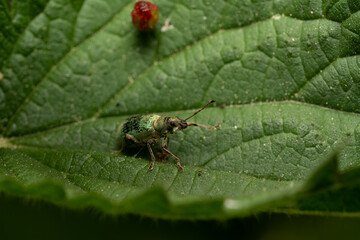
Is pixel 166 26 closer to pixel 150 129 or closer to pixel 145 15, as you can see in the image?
pixel 145 15

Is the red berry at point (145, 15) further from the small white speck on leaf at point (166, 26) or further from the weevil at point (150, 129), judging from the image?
the weevil at point (150, 129)

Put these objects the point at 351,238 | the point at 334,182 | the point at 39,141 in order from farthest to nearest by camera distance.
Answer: the point at 351,238 → the point at 39,141 → the point at 334,182

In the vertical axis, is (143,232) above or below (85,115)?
below

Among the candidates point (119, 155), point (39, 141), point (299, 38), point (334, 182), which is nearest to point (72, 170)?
point (119, 155)

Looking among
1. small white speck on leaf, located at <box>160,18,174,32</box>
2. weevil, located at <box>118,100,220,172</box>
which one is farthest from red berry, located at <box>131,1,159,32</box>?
weevil, located at <box>118,100,220,172</box>

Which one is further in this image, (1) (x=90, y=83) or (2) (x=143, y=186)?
(1) (x=90, y=83)

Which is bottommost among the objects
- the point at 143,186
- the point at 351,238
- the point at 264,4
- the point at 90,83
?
the point at 351,238

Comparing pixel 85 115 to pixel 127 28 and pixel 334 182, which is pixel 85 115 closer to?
pixel 127 28
